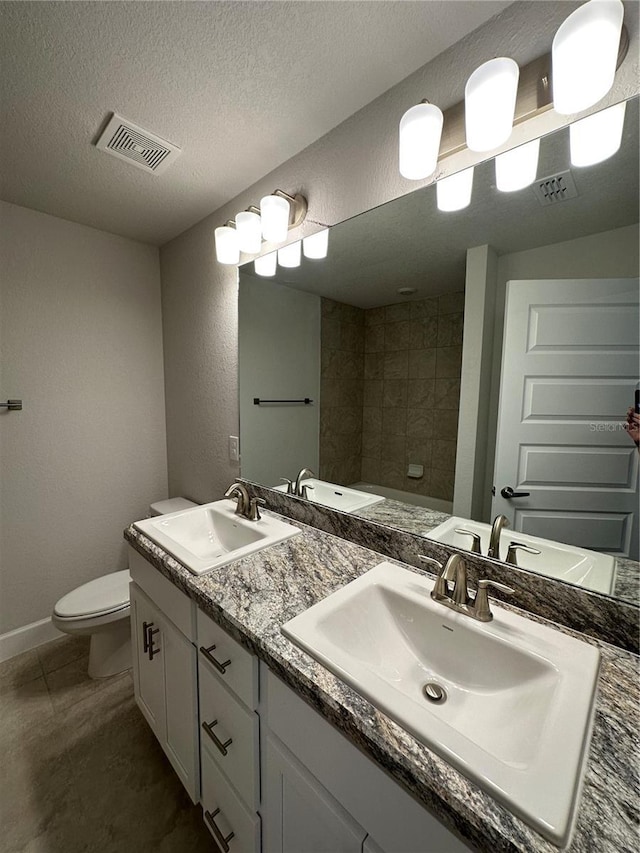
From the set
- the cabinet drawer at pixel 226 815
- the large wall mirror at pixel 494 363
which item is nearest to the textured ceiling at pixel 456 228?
the large wall mirror at pixel 494 363

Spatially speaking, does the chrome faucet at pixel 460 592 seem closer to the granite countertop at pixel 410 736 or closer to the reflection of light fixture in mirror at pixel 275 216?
the granite countertop at pixel 410 736

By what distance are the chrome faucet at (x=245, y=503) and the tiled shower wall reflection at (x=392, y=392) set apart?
0.30 metres

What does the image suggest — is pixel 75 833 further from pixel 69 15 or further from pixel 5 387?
pixel 69 15

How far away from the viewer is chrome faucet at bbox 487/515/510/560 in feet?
2.97

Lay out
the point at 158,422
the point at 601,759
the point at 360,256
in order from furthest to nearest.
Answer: the point at 158,422
the point at 360,256
the point at 601,759

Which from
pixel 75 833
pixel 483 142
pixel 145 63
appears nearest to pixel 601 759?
pixel 483 142

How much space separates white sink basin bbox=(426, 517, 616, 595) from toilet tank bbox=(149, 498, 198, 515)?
1629 mm

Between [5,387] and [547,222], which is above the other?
[547,222]

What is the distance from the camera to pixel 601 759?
1.63ft

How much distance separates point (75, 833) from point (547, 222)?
223 centimetres

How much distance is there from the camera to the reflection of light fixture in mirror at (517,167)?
842 mm

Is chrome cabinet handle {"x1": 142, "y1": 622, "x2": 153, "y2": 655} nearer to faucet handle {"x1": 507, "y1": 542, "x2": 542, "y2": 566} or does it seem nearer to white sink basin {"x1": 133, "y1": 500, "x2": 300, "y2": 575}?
white sink basin {"x1": 133, "y1": 500, "x2": 300, "y2": 575}

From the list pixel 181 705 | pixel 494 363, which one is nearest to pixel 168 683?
pixel 181 705

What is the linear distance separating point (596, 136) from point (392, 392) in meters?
0.75
